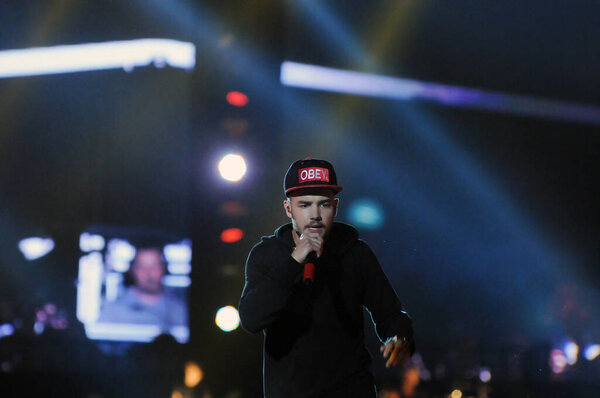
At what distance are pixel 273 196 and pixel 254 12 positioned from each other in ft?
3.47

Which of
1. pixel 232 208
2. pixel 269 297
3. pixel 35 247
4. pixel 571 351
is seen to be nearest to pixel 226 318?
pixel 232 208

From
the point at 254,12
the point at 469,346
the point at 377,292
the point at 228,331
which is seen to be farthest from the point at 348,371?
the point at 469,346

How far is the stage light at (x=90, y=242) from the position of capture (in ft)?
25.8

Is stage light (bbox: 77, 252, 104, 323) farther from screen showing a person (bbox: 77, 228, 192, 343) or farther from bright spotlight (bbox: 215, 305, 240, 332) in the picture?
bright spotlight (bbox: 215, 305, 240, 332)

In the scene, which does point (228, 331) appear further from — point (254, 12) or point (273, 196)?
point (254, 12)

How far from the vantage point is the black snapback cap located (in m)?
2.22

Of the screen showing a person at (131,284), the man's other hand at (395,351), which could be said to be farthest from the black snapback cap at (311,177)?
the screen showing a person at (131,284)

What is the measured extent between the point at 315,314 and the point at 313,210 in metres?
0.33

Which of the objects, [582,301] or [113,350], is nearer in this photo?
[582,301]

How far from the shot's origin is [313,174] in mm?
2234

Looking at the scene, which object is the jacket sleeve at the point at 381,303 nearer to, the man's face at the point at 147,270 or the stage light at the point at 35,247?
the man's face at the point at 147,270

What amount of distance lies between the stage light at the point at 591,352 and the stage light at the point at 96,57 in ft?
16.4

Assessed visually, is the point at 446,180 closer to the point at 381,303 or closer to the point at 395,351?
the point at 381,303

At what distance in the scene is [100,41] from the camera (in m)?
7.63
